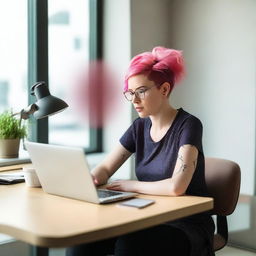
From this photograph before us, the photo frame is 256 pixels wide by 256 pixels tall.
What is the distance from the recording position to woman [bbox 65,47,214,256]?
1.64m

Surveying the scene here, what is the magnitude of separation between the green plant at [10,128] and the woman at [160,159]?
70 centimetres

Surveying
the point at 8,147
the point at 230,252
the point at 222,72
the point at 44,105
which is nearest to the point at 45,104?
the point at 44,105

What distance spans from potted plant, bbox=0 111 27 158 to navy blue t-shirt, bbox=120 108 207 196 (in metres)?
0.79

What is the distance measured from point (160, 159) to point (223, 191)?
33 cm

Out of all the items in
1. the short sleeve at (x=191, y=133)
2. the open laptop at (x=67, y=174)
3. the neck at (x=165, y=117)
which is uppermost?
the neck at (x=165, y=117)

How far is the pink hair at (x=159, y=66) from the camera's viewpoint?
1.90 m

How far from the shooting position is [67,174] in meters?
1.60

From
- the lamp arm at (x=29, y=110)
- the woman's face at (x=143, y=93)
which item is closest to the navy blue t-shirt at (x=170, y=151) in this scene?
the woman's face at (x=143, y=93)

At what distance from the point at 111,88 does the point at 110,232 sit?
2087 mm

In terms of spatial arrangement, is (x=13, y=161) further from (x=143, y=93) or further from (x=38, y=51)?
(x=143, y=93)

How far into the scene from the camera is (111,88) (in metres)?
3.28

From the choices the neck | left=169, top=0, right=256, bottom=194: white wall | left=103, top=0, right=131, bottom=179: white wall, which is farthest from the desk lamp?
left=169, top=0, right=256, bottom=194: white wall

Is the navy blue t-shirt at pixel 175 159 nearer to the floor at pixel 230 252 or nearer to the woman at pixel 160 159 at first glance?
the woman at pixel 160 159

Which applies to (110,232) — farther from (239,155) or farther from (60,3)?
(60,3)
